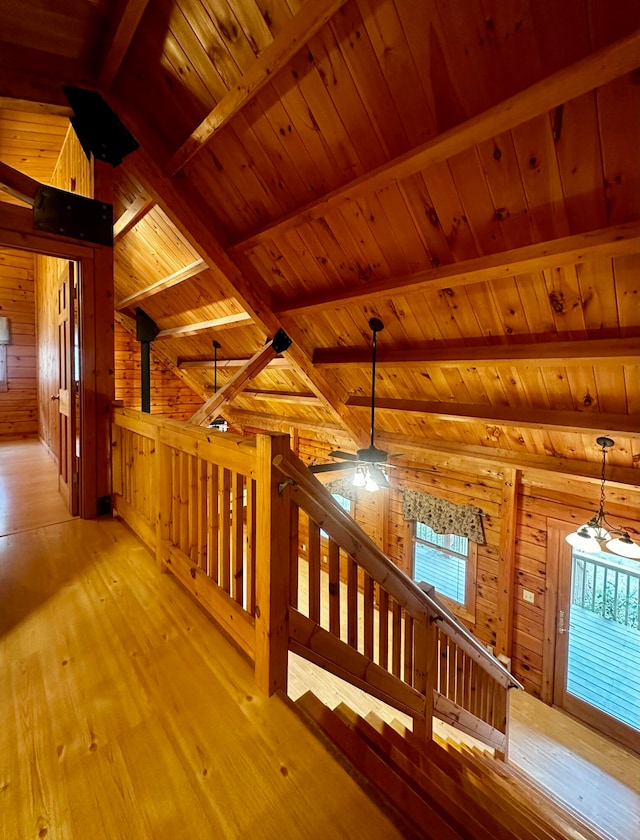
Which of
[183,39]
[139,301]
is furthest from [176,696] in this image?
[139,301]

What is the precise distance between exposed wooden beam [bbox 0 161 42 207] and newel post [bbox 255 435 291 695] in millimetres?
2477

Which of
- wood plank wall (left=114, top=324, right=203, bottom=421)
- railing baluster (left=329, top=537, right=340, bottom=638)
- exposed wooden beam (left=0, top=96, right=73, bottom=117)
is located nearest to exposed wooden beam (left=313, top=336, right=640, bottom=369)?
railing baluster (left=329, top=537, right=340, bottom=638)

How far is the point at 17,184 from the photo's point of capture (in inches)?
93.5

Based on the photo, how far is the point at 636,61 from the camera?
137 centimetres

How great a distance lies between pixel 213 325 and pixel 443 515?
12.7ft

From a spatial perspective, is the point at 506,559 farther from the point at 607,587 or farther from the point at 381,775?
the point at 381,775

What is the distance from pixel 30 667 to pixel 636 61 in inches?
125

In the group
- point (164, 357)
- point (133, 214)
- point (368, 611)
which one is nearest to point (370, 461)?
point (368, 611)

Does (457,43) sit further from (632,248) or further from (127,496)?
(127,496)

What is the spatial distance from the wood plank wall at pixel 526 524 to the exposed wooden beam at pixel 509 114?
318cm

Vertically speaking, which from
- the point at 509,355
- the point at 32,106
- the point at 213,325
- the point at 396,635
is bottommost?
the point at 396,635

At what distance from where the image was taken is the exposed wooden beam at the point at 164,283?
13.4 feet

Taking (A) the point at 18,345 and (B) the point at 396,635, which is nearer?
(B) the point at 396,635

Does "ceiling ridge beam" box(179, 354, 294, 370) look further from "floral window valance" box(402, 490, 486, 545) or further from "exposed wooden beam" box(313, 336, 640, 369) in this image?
"floral window valance" box(402, 490, 486, 545)
